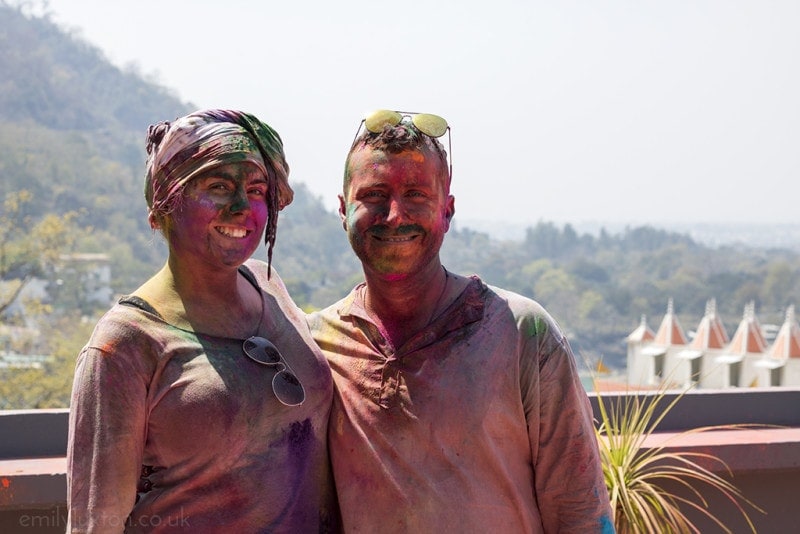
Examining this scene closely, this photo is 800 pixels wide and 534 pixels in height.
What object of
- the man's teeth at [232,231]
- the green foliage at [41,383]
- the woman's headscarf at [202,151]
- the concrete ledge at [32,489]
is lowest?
the green foliage at [41,383]

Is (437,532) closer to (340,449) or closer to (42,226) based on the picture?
(340,449)

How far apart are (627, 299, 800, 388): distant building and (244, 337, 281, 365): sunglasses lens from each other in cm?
2955

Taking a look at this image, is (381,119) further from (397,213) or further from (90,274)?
(90,274)

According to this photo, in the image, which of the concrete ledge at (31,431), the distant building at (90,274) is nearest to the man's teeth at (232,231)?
the concrete ledge at (31,431)

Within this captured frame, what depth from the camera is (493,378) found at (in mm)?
2537

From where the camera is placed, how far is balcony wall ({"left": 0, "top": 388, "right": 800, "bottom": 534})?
339cm

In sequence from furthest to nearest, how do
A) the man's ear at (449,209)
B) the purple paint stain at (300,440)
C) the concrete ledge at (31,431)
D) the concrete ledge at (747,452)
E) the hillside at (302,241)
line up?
the hillside at (302,241)
the concrete ledge at (747,452)
the concrete ledge at (31,431)
the man's ear at (449,209)
the purple paint stain at (300,440)

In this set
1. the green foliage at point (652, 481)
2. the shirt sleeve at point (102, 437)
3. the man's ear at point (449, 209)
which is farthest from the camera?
the green foliage at point (652, 481)

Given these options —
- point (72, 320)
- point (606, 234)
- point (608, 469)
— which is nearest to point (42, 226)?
point (72, 320)

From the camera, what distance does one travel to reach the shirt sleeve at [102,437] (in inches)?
85.6

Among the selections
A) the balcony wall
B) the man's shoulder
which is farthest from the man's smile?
the balcony wall

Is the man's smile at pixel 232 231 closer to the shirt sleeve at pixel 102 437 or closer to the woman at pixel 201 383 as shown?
the woman at pixel 201 383

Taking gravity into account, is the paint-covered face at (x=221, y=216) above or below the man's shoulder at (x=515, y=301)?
above

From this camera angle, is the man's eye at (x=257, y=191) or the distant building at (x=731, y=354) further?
the distant building at (x=731, y=354)
